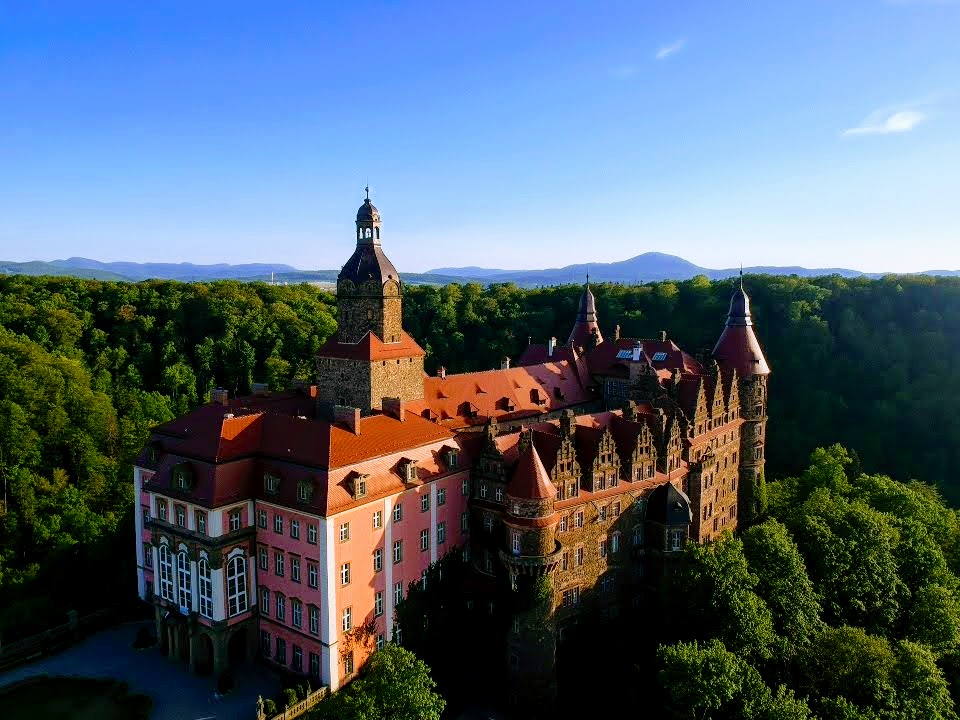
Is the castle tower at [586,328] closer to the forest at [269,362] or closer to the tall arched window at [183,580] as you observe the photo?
the forest at [269,362]

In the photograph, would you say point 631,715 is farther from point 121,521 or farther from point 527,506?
point 121,521

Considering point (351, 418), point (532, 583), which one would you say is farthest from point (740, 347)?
point (351, 418)

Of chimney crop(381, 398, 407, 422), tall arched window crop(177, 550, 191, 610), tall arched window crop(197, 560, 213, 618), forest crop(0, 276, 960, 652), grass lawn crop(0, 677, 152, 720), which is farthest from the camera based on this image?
forest crop(0, 276, 960, 652)

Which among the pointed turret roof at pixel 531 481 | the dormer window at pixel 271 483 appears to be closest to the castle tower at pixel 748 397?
the pointed turret roof at pixel 531 481

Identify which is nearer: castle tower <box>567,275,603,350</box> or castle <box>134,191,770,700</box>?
castle <box>134,191,770,700</box>

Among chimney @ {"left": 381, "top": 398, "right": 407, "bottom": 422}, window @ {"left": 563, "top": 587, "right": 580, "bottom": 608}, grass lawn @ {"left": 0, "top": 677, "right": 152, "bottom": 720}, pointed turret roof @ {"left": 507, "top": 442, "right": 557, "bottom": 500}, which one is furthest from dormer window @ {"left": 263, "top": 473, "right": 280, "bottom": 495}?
window @ {"left": 563, "top": 587, "right": 580, "bottom": 608}

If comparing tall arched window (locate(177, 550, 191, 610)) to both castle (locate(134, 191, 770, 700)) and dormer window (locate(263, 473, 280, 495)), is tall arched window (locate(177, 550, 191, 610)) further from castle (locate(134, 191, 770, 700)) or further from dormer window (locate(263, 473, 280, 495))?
dormer window (locate(263, 473, 280, 495))

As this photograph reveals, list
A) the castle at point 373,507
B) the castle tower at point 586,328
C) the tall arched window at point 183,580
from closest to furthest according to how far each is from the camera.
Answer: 1. the castle at point 373,507
2. the tall arched window at point 183,580
3. the castle tower at point 586,328
